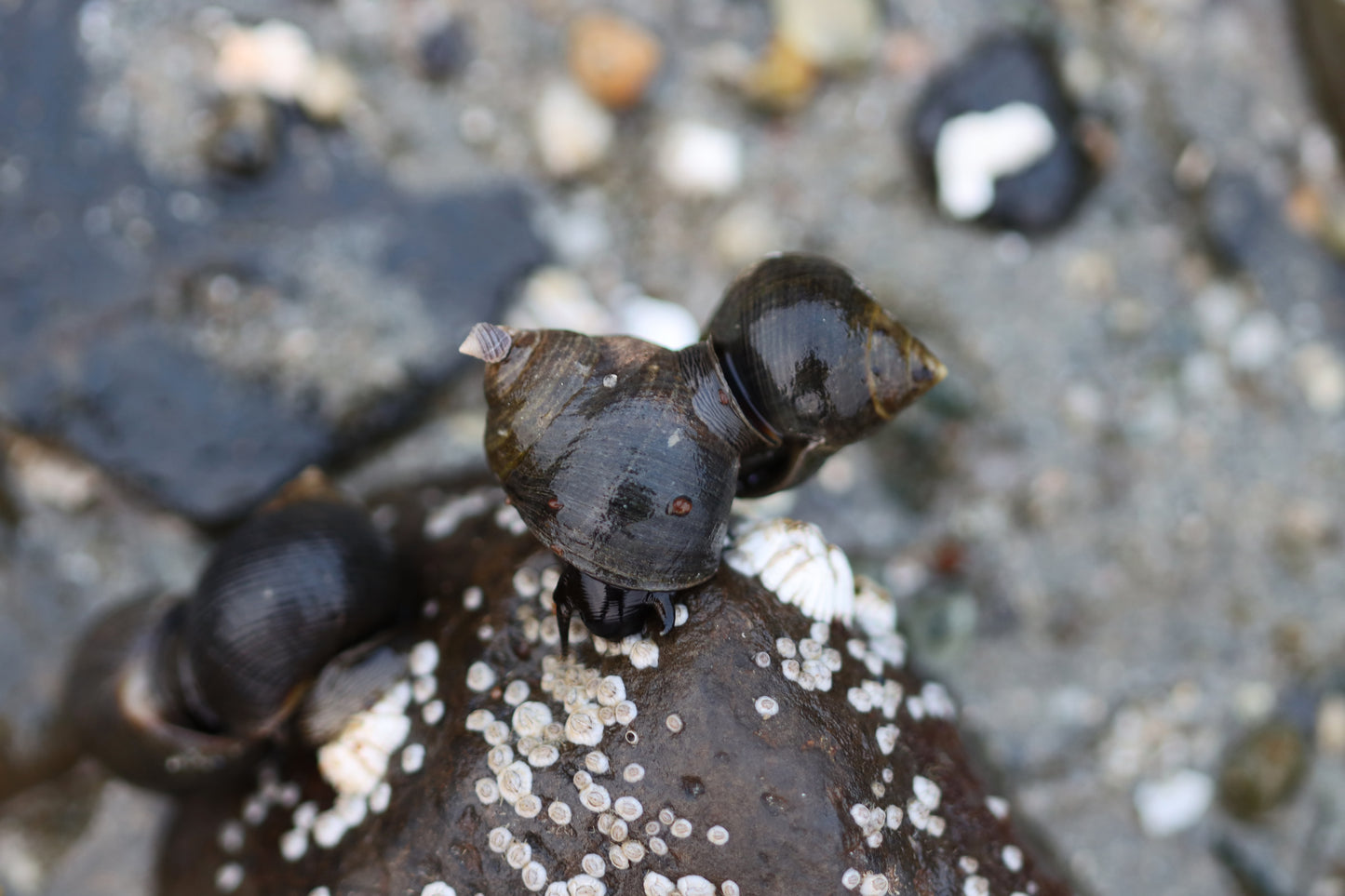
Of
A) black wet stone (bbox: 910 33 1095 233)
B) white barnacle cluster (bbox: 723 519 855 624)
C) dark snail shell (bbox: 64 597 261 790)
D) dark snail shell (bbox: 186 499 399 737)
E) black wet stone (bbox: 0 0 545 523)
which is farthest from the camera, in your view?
black wet stone (bbox: 910 33 1095 233)

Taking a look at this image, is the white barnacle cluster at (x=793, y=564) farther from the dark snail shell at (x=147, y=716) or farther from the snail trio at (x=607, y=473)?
the dark snail shell at (x=147, y=716)

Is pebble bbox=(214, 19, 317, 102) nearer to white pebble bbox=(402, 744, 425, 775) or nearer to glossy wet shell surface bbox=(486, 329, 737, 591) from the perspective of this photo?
glossy wet shell surface bbox=(486, 329, 737, 591)

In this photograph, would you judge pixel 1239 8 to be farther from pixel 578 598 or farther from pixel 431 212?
pixel 578 598

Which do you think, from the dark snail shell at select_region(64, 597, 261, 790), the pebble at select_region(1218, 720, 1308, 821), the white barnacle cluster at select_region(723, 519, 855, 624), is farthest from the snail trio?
the pebble at select_region(1218, 720, 1308, 821)

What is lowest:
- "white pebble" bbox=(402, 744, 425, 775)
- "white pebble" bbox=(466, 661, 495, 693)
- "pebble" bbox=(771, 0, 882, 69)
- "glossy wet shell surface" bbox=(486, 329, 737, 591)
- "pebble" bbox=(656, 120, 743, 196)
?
"white pebble" bbox=(402, 744, 425, 775)

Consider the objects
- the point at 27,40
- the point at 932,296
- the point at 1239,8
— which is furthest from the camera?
the point at 1239,8

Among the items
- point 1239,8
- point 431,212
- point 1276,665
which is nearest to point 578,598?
point 431,212

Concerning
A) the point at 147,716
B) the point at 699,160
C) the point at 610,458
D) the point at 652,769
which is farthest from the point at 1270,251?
the point at 147,716
